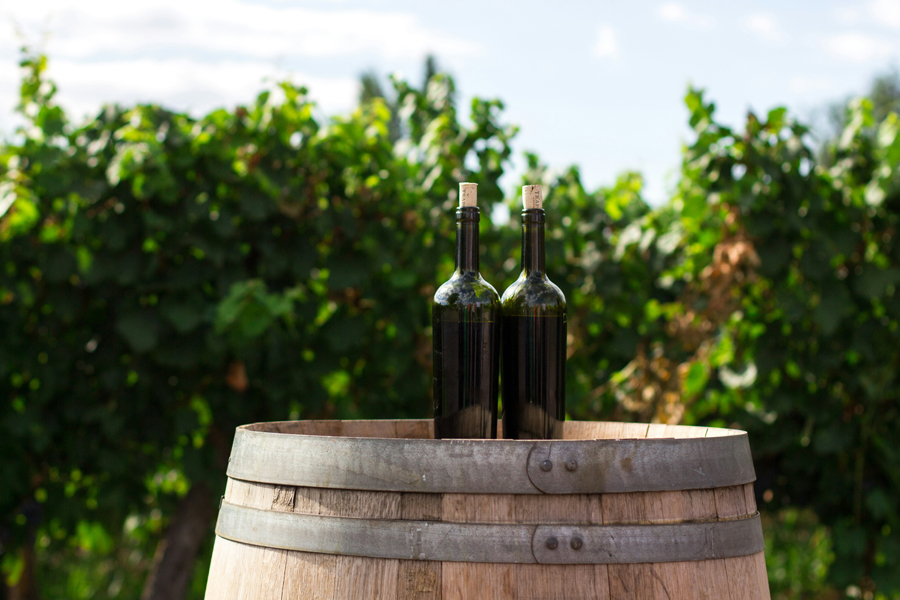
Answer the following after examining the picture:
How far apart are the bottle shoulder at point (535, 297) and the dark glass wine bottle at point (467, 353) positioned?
36mm

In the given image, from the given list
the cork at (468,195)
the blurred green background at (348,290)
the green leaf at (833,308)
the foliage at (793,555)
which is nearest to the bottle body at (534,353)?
the cork at (468,195)

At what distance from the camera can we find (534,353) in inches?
59.4

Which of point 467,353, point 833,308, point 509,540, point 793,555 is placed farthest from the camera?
point 793,555

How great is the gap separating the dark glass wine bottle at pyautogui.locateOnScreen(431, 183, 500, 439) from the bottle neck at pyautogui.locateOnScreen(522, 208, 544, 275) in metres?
0.10

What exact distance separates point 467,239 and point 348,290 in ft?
5.54

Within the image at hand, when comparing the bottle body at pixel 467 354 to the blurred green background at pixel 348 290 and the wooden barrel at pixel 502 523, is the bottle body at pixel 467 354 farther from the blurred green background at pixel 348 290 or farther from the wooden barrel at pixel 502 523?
the blurred green background at pixel 348 290

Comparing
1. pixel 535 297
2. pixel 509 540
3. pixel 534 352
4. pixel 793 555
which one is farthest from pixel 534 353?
pixel 793 555

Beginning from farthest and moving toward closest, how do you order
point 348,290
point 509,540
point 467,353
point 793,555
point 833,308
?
point 793,555 → point 348,290 → point 833,308 → point 467,353 → point 509,540

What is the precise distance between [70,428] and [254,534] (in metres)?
2.14

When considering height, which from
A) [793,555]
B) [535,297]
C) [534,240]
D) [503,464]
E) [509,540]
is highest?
[534,240]

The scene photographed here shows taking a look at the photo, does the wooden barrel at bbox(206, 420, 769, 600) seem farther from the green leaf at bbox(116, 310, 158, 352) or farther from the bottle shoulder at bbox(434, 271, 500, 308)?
the green leaf at bbox(116, 310, 158, 352)

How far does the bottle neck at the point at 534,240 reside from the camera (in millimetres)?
1539

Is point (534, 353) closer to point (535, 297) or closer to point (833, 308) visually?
point (535, 297)

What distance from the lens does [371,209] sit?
3104mm
